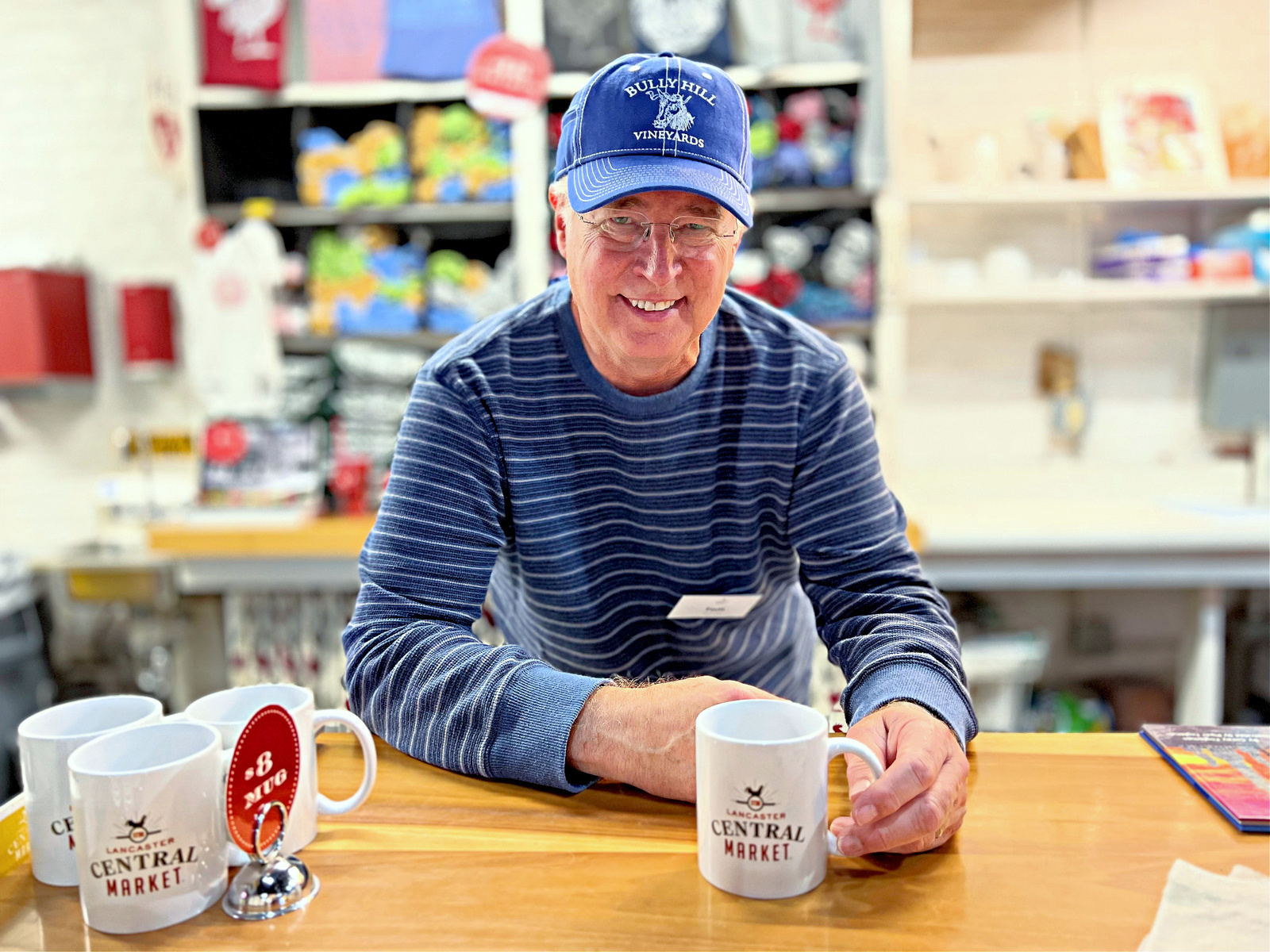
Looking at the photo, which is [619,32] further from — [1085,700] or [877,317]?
[1085,700]

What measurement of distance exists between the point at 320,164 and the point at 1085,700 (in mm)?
3120

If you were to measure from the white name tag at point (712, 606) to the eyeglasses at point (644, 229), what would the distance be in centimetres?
46

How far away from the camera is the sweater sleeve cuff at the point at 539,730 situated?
952 mm

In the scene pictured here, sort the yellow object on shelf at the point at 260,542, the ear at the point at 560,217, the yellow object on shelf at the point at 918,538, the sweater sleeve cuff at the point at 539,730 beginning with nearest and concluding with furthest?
the sweater sleeve cuff at the point at 539,730
the ear at the point at 560,217
the yellow object on shelf at the point at 918,538
the yellow object on shelf at the point at 260,542

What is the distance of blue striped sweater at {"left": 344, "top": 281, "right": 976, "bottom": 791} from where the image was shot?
3.76 feet

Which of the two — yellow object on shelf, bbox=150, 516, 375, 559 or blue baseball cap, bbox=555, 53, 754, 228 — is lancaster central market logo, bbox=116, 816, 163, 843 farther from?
yellow object on shelf, bbox=150, 516, 375, 559

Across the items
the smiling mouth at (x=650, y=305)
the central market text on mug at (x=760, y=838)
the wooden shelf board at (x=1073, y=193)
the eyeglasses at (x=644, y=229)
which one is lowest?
the central market text on mug at (x=760, y=838)

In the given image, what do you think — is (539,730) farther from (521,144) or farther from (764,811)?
(521,144)

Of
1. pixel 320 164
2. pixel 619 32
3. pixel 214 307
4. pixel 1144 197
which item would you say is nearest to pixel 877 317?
pixel 1144 197

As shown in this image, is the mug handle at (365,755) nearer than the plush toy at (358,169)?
Yes

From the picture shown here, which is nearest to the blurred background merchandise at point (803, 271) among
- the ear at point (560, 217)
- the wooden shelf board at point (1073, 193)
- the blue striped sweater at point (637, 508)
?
the wooden shelf board at point (1073, 193)

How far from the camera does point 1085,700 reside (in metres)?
3.18

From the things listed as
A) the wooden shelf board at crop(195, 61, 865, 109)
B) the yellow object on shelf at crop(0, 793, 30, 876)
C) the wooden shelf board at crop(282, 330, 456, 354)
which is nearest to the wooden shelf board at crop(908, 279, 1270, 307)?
the wooden shelf board at crop(195, 61, 865, 109)

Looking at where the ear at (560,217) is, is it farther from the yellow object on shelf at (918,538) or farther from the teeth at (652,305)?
the yellow object on shelf at (918,538)
